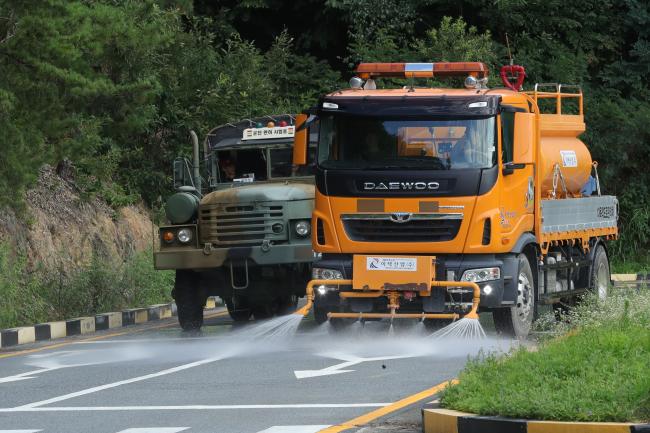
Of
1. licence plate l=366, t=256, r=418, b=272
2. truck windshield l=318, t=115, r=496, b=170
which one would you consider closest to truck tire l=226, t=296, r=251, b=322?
licence plate l=366, t=256, r=418, b=272

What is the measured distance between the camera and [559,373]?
11.1 metres

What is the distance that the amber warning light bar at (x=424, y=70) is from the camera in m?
18.3

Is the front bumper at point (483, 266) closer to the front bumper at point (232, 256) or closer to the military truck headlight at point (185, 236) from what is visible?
the front bumper at point (232, 256)

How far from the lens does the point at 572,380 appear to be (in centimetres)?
1074

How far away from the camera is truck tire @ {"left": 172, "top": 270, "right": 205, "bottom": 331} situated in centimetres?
1988

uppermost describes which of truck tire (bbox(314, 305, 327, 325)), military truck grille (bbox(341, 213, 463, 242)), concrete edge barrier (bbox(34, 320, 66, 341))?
military truck grille (bbox(341, 213, 463, 242))

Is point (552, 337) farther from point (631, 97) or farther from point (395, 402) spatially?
point (631, 97)

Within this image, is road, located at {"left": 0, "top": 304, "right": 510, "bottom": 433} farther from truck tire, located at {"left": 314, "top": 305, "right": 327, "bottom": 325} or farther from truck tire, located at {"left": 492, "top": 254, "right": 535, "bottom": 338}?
truck tire, located at {"left": 492, "top": 254, "right": 535, "bottom": 338}

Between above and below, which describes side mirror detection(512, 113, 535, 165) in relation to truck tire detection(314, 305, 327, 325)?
above

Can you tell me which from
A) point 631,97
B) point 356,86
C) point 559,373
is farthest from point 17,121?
point 631,97

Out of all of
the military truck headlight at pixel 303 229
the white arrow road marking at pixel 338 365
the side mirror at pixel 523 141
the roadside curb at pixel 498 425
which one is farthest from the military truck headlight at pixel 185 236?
the roadside curb at pixel 498 425

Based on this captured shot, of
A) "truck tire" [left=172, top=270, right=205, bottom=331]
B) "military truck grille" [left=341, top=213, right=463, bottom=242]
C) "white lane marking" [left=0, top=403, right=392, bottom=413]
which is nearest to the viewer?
"white lane marking" [left=0, top=403, right=392, bottom=413]

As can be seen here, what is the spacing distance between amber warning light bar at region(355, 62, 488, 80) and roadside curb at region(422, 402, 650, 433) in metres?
8.27

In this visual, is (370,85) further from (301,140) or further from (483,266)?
(483,266)
